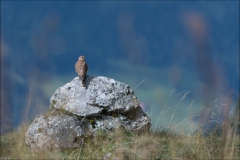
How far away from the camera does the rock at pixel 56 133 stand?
6633 mm

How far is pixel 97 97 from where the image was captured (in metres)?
7.25

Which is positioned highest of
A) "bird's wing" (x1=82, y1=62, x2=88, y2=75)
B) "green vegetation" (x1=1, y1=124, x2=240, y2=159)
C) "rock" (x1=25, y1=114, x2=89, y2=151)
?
"bird's wing" (x1=82, y1=62, x2=88, y2=75)

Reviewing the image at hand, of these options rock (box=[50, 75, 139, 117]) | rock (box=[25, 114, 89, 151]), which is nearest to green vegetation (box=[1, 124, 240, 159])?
rock (box=[25, 114, 89, 151])

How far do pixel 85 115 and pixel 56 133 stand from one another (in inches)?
28.0

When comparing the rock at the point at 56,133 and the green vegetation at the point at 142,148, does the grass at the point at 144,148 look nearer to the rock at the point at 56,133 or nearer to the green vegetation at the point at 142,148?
the green vegetation at the point at 142,148

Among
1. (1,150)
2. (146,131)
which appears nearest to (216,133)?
(146,131)

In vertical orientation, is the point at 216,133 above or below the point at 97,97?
below

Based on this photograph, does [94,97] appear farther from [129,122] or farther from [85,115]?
[129,122]

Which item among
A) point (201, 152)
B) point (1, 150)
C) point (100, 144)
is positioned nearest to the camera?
point (201, 152)

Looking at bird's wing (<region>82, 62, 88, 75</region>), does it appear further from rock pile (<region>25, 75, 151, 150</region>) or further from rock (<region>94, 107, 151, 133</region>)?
rock (<region>94, 107, 151, 133</region>)

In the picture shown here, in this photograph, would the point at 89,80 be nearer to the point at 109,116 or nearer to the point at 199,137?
the point at 109,116

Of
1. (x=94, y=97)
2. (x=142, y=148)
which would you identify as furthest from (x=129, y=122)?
(x=142, y=148)

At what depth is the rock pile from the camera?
6.74 metres

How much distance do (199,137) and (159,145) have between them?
90 centimetres
